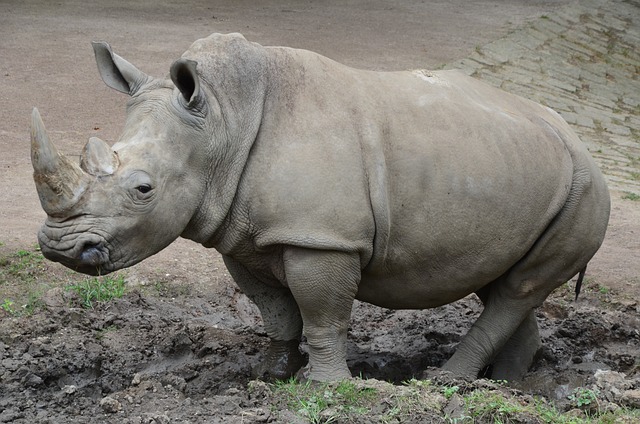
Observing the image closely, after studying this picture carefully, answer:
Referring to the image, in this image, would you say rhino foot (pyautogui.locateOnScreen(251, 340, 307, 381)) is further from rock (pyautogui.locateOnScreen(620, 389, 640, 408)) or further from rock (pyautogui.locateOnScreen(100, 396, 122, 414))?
rock (pyautogui.locateOnScreen(620, 389, 640, 408))

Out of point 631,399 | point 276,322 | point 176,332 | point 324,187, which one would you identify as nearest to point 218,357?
point 176,332

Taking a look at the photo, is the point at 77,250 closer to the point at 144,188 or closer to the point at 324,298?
the point at 144,188

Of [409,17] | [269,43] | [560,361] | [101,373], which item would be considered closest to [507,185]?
[560,361]

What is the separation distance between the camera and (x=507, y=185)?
5.22 m

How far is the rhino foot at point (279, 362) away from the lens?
5699 mm

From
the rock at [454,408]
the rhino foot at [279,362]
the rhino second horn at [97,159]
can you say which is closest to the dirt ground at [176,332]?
the rhino foot at [279,362]

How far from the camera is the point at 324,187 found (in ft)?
15.6

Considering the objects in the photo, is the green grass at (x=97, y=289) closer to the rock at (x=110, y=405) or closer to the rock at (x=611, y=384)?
the rock at (x=110, y=405)

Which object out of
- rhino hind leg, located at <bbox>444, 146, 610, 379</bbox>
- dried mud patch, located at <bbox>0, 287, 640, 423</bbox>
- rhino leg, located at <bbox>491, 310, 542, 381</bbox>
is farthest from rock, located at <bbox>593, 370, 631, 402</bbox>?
rhino leg, located at <bbox>491, 310, 542, 381</bbox>

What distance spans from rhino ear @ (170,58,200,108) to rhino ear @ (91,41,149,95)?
32 centimetres

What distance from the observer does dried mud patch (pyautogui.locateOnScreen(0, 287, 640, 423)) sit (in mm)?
4789

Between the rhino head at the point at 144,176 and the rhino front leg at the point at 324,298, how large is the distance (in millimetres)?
424

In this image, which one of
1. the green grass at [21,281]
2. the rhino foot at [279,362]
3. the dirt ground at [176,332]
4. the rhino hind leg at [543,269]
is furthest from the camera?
the green grass at [21,281]

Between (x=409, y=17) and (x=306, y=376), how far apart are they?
39.2 feet
